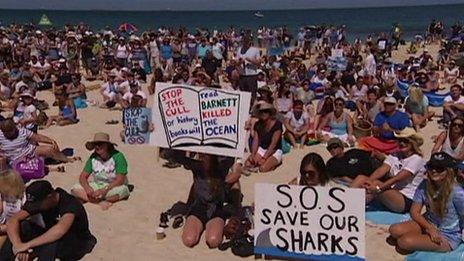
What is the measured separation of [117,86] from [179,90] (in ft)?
25.8

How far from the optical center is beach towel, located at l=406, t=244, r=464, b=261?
20.7 ft

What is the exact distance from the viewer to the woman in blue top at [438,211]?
20.5 feet

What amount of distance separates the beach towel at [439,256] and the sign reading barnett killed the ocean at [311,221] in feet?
2.08

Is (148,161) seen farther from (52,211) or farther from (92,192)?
(52,211)

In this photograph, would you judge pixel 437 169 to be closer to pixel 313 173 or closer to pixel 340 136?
pixel 313 173

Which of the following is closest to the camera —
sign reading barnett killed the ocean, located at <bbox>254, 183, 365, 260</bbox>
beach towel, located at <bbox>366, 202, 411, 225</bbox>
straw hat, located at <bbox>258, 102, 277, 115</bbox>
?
sign reading barnett killed the ocean, located at <bbox>254, 183, 365, 260</bbox>

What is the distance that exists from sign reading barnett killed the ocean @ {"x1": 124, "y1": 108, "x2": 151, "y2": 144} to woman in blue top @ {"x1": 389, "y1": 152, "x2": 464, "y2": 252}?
19.6 feet

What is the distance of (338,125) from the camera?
448 inches

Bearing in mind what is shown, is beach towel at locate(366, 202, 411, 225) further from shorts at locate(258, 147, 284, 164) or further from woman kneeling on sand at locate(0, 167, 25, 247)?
woman kneeling on sand at locate(0, 167, 25, 247)

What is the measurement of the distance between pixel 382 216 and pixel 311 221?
181 cm

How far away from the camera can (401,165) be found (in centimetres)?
767

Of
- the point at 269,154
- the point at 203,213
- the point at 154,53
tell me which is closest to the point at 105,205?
the point at 203,213

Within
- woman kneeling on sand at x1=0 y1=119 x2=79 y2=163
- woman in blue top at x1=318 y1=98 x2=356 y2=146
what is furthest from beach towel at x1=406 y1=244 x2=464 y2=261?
woman kneeling on sand at x1=0 y1=119 x2=79 y2=163

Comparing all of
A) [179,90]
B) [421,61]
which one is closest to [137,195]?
[179,90]
